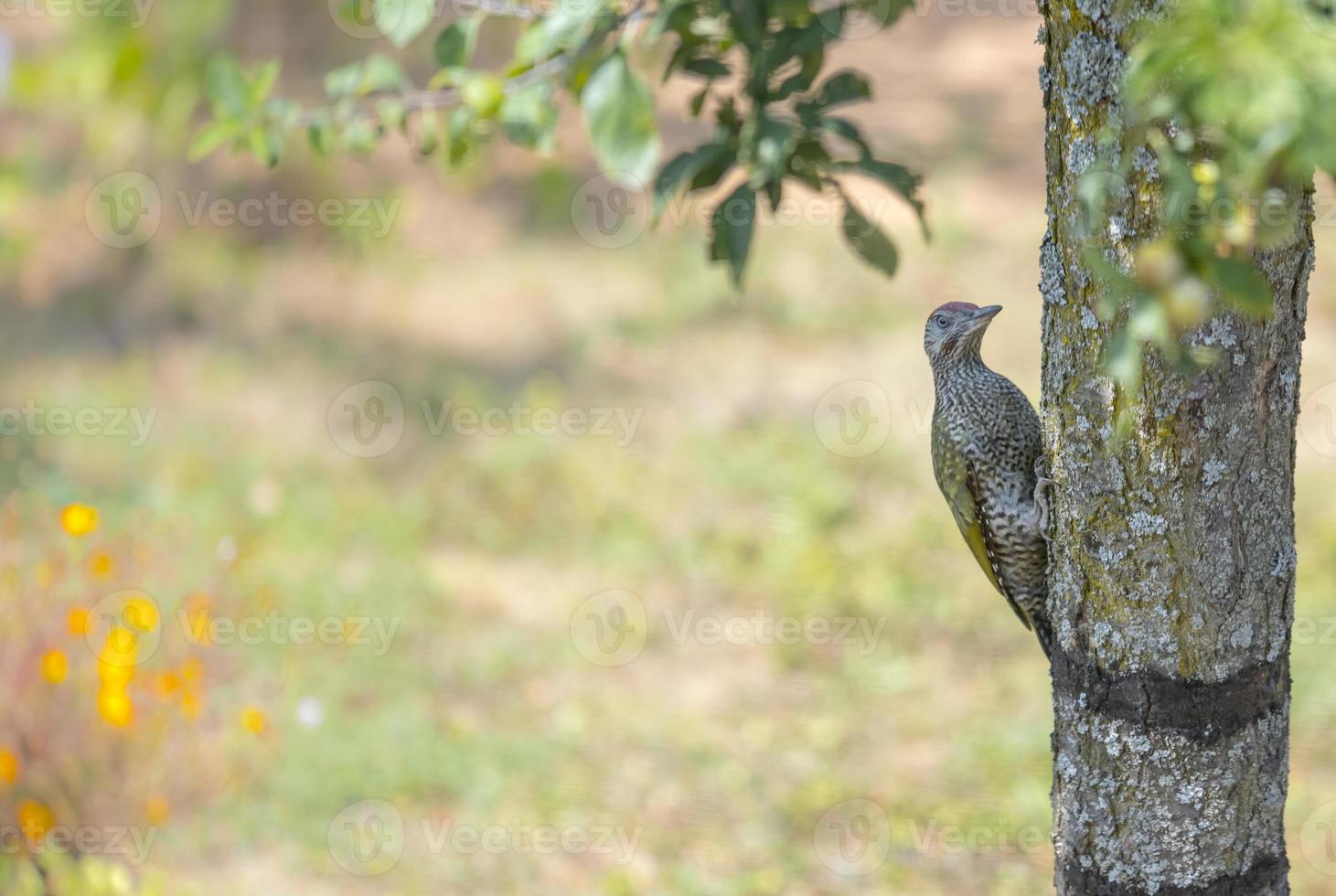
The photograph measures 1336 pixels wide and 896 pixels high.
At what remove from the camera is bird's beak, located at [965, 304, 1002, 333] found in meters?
3.05

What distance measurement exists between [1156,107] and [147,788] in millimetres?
4090

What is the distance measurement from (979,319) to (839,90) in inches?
29.0

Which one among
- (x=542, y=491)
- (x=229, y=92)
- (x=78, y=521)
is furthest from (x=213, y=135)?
(x=542, y=491)

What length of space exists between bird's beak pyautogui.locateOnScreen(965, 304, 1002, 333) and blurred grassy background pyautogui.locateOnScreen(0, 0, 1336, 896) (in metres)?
0.57

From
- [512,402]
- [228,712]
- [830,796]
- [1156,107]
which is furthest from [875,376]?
[1156,107]

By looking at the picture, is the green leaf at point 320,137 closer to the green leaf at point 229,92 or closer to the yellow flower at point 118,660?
the green leaf at point 229,92

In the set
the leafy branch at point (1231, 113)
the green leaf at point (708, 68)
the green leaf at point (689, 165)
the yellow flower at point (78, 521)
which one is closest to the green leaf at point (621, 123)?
the green leaf at point (689, 165)

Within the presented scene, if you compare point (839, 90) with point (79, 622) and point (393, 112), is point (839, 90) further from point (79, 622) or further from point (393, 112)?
point (79, 622)

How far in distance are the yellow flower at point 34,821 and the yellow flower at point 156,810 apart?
295 millimetres

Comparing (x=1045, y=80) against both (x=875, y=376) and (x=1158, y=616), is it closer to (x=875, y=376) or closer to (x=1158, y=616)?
(x=1158, y=616)

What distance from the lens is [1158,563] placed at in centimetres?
206

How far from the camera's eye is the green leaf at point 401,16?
2.13m

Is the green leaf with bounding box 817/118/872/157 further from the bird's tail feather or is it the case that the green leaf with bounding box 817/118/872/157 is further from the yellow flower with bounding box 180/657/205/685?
the yellow flower with bounding box 180/657/205/685

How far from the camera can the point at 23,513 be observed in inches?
199
